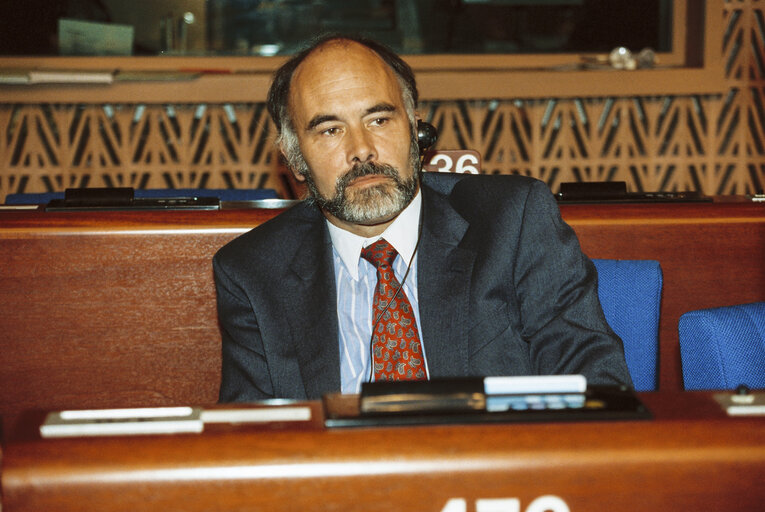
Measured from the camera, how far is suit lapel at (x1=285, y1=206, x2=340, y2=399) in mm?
1533

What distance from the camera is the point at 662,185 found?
4.32 meters

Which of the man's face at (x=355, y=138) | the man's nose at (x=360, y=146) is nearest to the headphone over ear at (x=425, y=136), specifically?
the man's face at (x=355, y=138)

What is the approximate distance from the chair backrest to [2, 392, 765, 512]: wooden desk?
0.94 m

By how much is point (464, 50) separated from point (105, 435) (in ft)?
13.5

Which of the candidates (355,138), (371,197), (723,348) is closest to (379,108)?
(355,138)

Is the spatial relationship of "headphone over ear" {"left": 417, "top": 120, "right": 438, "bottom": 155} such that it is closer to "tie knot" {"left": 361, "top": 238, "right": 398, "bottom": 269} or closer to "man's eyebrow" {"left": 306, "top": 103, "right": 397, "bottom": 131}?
"man's eyebrow" {"left": 306, "top": 103, "right": 397, "bottom": 131}

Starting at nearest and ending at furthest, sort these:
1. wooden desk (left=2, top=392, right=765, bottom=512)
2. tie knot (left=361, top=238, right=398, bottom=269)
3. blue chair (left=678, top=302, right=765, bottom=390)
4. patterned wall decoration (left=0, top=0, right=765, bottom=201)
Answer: wooden desk (left=2, top=392, right=765, bottom=512)
blue chair (left=678, top=302, right=765, bottom=390)
tie knot (left=361, top=238, right=398, bottom=269)
patterned wall decoration (left=0, top=0, right=765, bottom=201)

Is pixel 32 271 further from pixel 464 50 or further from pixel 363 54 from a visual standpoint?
pixel 464 50

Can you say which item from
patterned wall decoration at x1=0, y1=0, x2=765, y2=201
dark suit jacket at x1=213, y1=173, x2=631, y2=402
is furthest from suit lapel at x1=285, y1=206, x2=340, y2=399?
patterned wall decoration at x1=0, y1=0, x2=765, y2=201

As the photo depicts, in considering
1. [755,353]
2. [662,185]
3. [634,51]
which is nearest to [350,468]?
[755,353]

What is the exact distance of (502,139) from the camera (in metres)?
4.20

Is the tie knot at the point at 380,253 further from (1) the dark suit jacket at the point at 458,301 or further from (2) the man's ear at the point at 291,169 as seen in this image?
(2) the man's ear at the point at 291,169

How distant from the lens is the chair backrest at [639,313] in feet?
4.96

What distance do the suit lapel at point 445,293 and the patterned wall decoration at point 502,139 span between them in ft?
7.84
